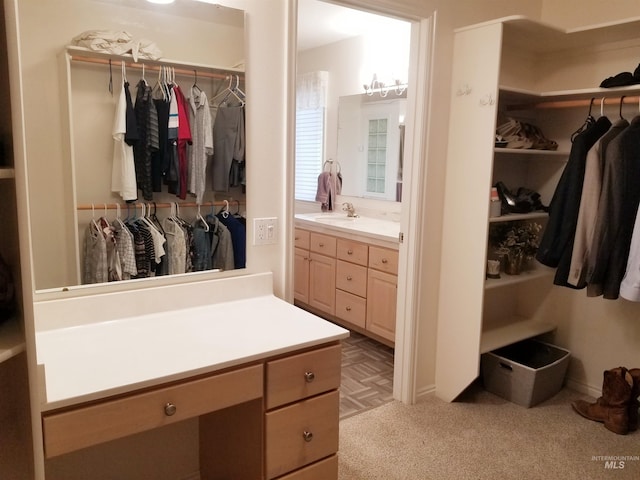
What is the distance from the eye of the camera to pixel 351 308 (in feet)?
12.6

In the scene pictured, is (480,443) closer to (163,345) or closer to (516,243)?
(516,243)

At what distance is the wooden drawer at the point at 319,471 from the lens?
1701mm

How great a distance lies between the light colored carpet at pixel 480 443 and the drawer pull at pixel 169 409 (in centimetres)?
111

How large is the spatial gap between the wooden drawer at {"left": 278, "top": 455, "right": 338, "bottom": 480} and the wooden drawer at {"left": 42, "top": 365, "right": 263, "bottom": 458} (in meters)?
0.36

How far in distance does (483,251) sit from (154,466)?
1850 millimetres

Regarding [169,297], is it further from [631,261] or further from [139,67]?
[631,261]

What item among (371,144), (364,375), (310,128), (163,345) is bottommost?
(364,375)

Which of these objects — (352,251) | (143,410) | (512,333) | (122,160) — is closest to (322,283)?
(352,251)

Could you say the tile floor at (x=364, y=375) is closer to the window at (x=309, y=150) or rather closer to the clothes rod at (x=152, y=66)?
the window at (x=309, y=150)

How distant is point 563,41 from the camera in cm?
284

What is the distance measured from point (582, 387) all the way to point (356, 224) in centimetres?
192

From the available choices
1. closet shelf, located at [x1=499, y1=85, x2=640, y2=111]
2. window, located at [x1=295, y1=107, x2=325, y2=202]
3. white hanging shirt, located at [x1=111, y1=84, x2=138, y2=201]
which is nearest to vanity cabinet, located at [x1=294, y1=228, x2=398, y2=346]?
window, located at [x1=295, y1=107, x2=325, y2=202]

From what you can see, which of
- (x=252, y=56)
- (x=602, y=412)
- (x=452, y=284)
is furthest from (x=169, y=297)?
(x=602, y=412)

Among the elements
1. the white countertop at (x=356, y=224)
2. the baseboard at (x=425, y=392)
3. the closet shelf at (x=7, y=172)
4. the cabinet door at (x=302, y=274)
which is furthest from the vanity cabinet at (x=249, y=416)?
the cabinet door at (x=302, y=274)
